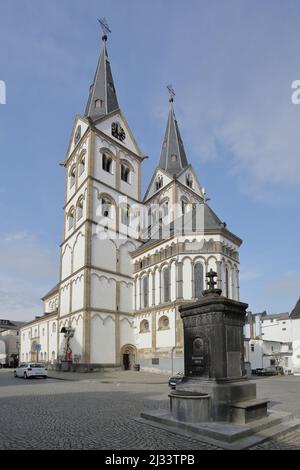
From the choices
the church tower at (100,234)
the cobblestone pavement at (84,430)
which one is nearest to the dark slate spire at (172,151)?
the church tower at (100,234)

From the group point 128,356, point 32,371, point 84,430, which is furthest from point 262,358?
point 84,430

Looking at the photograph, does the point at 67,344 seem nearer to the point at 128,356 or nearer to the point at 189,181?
the point at 128,356

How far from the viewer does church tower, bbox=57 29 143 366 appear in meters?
38.5

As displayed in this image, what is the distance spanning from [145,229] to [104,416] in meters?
40.0

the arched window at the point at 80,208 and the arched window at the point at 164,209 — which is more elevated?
the arched window at the point at 164,209

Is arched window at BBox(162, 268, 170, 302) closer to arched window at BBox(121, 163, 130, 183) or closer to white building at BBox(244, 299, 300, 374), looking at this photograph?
arched window at BBox(121, 163, 130, 183)

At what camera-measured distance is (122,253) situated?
143 feet

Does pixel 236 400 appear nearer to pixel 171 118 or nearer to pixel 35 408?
pixel 35 408

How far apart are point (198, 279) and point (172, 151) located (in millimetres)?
27407

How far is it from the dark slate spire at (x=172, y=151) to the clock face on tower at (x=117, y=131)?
29.9ft

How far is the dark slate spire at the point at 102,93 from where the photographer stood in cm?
4873

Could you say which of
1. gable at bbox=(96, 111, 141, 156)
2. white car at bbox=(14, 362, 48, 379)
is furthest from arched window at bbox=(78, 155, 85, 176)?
white car at bbox=(14, 362, 48, 379)

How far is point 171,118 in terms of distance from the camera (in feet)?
201

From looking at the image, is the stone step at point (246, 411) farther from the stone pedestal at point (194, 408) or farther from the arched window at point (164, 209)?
the arched window at point (164, 209)
